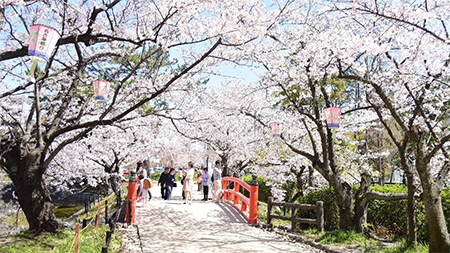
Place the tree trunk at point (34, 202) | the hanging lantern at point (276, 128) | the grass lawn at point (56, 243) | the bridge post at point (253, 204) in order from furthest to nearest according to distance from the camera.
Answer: the hanging lantern at point (276, 128) → the bridge post at point (253, 204) → the tree trunk at point (34, 202) → the grass lawn at point (56, 243)

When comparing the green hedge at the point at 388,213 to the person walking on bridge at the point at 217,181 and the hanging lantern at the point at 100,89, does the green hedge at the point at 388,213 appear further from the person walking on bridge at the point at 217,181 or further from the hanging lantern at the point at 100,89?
the hanging lantern at the point at 100,89

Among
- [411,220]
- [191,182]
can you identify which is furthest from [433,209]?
[191,182]

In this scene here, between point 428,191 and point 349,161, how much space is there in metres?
9.52

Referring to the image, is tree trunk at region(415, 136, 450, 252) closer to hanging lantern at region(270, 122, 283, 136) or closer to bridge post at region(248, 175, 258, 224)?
bridge post at region(248, 175, 258, 224)

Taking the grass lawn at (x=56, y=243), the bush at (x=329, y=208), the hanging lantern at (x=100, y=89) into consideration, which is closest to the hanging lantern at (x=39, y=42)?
the hanging lantern at (x=100, y=89)

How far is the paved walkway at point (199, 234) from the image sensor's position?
6.99 meters

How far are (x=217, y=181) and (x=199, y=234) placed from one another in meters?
5.08

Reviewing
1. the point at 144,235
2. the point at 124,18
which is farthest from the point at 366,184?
the point at 124,18

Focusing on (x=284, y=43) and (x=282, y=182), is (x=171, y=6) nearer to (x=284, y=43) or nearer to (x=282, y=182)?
(x=284, y=43)

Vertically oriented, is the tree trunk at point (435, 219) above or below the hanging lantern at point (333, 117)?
below

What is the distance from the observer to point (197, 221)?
998 cm

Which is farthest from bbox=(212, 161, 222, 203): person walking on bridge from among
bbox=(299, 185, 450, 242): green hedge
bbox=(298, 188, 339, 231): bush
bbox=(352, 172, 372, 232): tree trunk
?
bbox=(352, 172, 372, 232): tree trunk

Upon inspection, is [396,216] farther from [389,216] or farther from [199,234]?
[199,234]

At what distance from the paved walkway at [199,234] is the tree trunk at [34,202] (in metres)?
1.84
